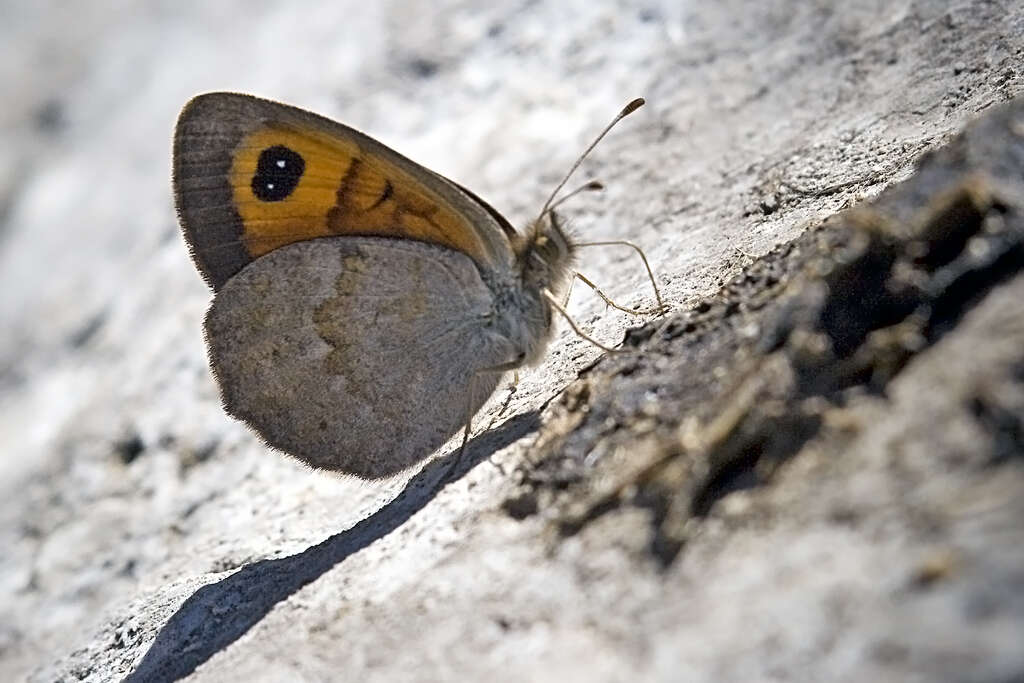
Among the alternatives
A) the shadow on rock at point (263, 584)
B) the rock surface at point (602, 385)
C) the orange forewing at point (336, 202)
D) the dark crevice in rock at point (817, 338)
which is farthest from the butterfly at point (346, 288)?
the dark crevice in rock at point (817, 338)

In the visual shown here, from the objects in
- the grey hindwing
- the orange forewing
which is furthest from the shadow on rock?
the orange forewing

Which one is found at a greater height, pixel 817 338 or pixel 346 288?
pixel 346 288

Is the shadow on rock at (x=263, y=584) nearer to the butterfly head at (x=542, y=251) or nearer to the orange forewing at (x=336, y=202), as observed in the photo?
the butterfly head at (x=542, y=251)

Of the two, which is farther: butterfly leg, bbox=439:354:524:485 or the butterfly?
the butterfly

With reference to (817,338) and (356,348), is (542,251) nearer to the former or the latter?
(356,348)

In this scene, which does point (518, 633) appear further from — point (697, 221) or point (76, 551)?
point (76, 551)

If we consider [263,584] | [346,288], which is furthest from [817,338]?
[346,288]

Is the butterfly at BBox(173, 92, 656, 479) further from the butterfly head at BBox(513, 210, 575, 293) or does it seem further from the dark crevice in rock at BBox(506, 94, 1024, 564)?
the dark crevice in rock at BBox(506, 94, 1024, 564)
